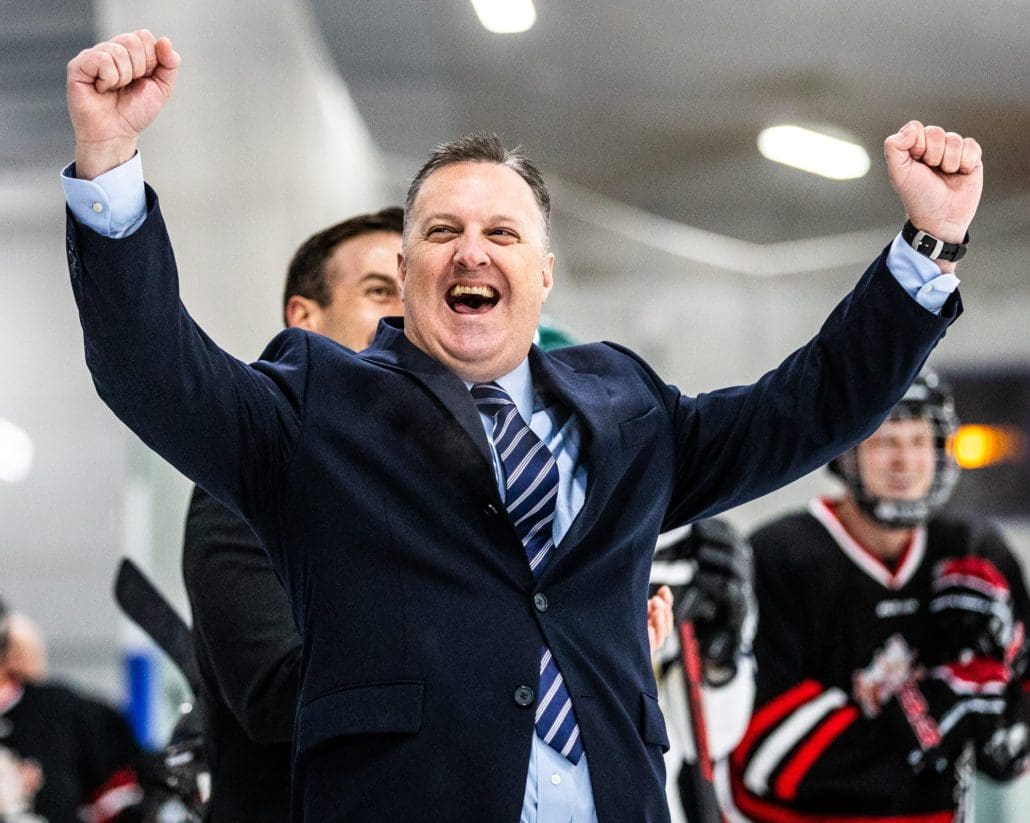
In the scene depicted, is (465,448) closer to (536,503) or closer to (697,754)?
(536,503)

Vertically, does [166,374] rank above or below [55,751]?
above

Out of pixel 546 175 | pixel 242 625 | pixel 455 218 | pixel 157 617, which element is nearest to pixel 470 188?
pixel 455 218

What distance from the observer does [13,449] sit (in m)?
2.37

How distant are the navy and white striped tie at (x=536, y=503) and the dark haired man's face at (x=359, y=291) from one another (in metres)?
0.43

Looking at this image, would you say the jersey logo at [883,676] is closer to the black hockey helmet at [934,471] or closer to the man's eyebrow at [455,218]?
the black hockey helmet at [934,471]

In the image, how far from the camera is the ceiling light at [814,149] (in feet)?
7.25

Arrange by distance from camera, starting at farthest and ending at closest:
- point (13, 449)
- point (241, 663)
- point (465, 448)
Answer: point (13, 449) < point (241, 663) < point (465, 448)

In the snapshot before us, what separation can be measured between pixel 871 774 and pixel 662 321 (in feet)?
2.59

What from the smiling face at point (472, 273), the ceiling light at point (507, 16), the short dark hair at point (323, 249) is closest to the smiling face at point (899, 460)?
the ceiling light at point (507, 16)

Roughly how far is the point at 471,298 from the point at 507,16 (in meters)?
1.10

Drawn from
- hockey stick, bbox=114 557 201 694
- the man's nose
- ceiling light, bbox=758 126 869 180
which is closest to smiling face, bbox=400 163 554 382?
the man's nose

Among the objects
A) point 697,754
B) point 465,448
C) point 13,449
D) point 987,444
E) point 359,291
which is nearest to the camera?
point 465,448

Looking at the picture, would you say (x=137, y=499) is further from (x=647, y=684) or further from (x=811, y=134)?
(x=647, y=684)

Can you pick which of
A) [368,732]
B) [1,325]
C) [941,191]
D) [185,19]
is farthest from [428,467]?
[1,325]
